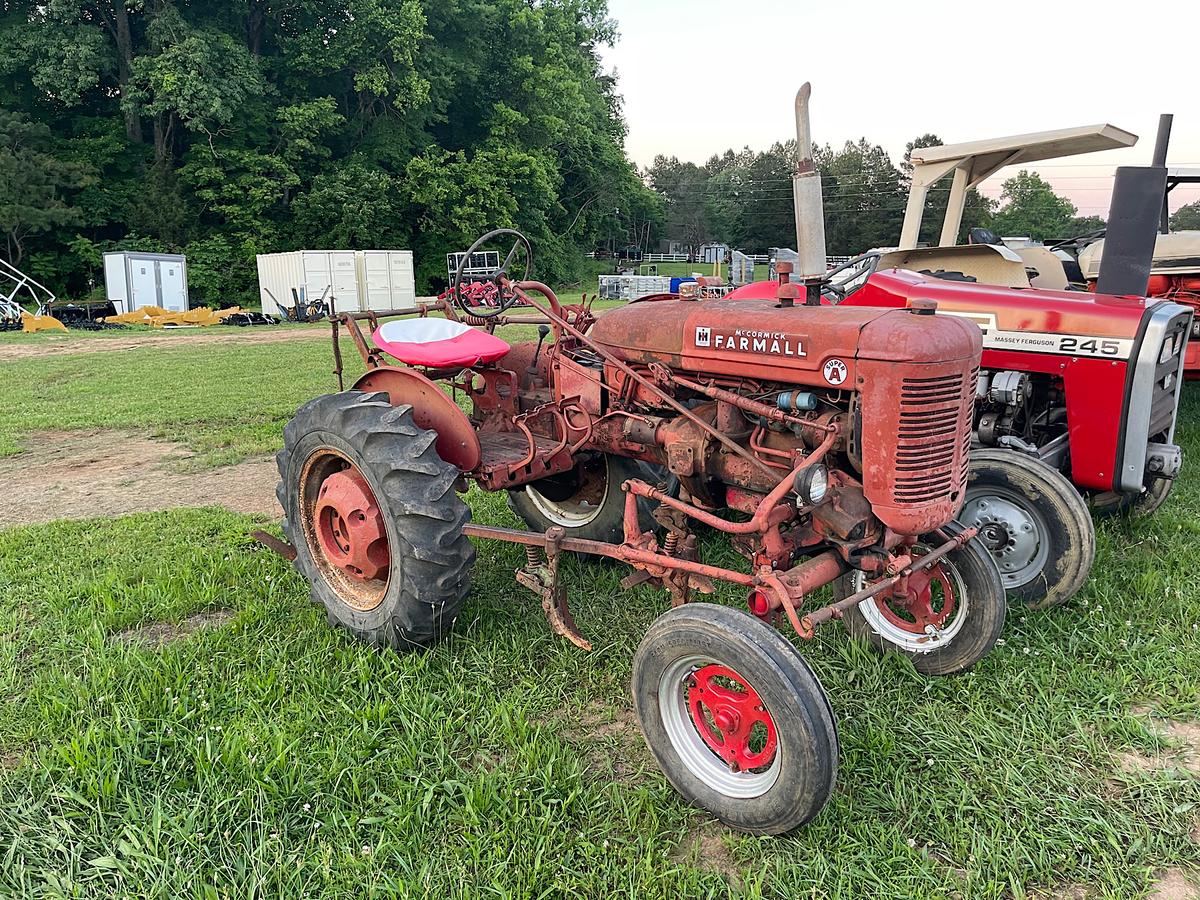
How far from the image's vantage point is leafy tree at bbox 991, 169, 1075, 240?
56531 mm

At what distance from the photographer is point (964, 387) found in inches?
95.2

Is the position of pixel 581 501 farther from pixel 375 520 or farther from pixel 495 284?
pixel 375 520

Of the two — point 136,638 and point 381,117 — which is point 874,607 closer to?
point 136,638

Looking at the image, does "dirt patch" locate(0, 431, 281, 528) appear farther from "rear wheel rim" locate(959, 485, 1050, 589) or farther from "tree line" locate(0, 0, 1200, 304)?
"tree line" locate(0, 0, 1200, 304)

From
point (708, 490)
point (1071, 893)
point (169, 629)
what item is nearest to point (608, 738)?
point (708, 490)

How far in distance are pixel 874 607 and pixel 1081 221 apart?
65011 millimetres

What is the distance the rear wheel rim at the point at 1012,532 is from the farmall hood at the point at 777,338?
1134mm

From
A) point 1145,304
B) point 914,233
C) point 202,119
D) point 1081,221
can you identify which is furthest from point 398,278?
point 1081,221

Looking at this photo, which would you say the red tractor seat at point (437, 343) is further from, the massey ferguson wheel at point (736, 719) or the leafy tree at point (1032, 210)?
the leafy tree at point (1032, 210)

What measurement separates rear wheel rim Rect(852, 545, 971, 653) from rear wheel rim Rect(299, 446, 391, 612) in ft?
5.89

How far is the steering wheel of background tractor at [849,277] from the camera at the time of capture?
4.70 meters

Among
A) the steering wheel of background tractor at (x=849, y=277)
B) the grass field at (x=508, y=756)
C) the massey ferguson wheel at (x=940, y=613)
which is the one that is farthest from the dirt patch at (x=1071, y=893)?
the steering wheel of background tractor at (x=849, y=277)

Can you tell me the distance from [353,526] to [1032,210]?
2711 inches

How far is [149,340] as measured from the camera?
15.9 meters
